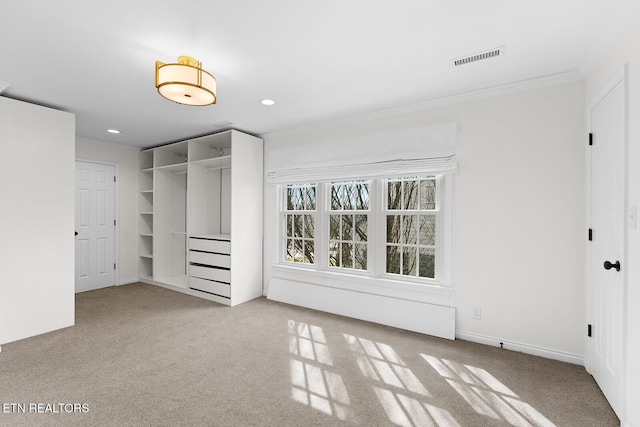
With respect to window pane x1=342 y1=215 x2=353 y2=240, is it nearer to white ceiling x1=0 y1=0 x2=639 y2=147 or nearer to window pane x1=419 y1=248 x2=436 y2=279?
window pane x1=419 y1=248 x2=436 y2=279

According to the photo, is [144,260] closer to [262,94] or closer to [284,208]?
[284,208]

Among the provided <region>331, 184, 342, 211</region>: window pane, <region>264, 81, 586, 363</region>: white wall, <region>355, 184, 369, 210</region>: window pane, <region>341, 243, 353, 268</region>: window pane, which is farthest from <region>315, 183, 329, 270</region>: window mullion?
<region>264, 81, 586, 363</region>: white wall

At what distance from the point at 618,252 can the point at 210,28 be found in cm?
300

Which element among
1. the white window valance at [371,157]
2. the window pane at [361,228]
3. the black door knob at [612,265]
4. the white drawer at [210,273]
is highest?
the white window valance at [371,157]

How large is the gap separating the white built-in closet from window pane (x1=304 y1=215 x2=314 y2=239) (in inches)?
29.2

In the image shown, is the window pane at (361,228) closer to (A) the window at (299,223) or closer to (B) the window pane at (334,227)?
(B) the window pane at (334,227)

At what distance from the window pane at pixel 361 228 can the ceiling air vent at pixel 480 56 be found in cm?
198

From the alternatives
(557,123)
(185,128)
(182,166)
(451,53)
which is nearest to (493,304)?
(557,123)

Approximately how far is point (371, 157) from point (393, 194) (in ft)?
1.71

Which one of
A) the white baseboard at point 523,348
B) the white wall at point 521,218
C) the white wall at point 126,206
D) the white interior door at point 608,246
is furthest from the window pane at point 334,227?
the white wall at point 126,206

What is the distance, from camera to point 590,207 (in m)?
2.40

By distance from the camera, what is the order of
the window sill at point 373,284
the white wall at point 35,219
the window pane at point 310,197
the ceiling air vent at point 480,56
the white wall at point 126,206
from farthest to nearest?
the white wall at point 126,206 < the window pane at point 310,197 < the window sill at point 373,284 < the white wall at point 35,219 < the ceiling air vent at point 480,56

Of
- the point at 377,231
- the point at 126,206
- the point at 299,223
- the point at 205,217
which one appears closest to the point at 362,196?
the point at 377,231

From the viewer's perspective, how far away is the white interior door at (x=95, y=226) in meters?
4.77
